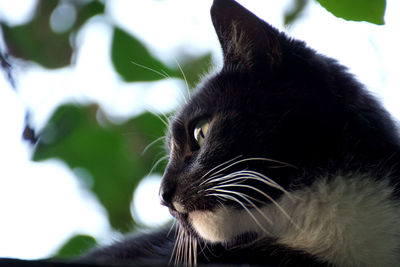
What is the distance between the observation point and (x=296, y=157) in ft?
3.28

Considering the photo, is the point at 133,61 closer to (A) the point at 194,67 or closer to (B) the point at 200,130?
(B) the point at 200,130

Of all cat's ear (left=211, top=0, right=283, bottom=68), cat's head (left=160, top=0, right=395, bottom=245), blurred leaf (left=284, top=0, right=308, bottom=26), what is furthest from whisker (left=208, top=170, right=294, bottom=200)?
blurred leaf (left=284, top=0, right=308, bottom=26)

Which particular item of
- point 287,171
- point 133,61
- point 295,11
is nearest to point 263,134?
point 287,171

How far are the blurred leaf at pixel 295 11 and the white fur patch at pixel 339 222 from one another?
0.72 meters

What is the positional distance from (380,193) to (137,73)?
64 cm

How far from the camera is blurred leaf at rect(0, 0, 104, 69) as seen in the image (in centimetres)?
105

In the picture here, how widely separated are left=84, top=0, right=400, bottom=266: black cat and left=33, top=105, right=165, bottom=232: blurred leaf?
6.8 inches

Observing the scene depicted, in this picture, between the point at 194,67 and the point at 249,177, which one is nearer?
the point at 249,177

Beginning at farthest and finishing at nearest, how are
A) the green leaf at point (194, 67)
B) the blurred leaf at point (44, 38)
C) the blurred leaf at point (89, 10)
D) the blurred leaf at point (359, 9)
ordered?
the green leaf at point (194, 67), the blurred leaf at point (89, 10), the blurred leaf at point (44, 38), the blurred leaf at point (359, 9)

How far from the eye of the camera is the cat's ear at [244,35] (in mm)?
1101

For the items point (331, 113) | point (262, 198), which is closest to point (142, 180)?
point (262, 198)

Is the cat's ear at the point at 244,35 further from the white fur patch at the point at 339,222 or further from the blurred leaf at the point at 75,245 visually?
the blurred leaf at the point at 75,245

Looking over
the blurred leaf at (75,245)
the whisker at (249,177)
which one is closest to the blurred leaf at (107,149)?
the blurred leaf at (75,245)

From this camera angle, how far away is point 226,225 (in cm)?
102
